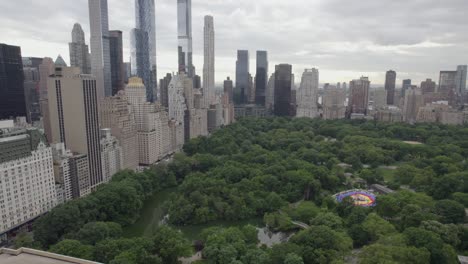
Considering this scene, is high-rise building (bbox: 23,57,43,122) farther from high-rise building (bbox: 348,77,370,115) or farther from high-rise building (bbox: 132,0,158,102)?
high-rise building (bbox: 348,77,370,115)

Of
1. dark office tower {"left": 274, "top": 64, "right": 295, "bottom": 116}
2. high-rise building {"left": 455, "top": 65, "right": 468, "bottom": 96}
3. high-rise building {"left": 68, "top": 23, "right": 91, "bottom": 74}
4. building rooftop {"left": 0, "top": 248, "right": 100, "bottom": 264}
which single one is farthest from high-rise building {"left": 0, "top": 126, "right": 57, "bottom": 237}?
high-rise building {"left": 455, "top": 65, "right": 468, "bottom": 96}

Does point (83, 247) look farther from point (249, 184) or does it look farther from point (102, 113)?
point (102, 113)

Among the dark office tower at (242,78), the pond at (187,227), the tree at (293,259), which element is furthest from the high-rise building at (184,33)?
the tree at (293,259)

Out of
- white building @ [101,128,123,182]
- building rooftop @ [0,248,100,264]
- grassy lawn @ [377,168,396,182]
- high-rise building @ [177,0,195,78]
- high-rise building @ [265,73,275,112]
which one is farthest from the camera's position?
high-rise building @ [177,0,195,78]

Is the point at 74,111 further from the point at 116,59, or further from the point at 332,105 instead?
the point at 332,105

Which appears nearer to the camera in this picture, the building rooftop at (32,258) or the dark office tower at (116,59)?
the building rooftop at (32,258)

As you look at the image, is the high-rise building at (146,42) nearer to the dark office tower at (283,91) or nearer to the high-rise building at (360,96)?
the dark office tower at (283,91)

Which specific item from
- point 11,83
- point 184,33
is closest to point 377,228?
point 11,83
